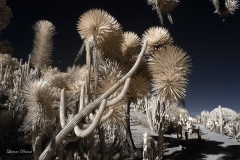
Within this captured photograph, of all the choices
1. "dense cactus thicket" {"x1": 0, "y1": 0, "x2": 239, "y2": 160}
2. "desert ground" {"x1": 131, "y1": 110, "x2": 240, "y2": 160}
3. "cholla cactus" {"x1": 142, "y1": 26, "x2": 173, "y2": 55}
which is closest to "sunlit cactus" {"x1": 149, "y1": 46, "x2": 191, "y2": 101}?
"dense cactus thicket" {"x1": 0, "y1": 0, "x2": 239, "y2": 160}

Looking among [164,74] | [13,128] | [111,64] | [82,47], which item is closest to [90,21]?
[82,47]

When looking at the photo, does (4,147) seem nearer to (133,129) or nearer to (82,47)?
(82,47)

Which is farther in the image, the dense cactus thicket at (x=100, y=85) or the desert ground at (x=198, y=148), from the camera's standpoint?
the desert ground at (x=198, y=148)

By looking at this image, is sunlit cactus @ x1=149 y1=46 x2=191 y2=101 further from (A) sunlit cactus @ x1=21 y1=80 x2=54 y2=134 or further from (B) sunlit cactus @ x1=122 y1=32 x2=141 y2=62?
(A) sunlit cactus @ x1=21 y1=80 x2=54 y2=134

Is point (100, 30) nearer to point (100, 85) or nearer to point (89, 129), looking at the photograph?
point (100, 85)

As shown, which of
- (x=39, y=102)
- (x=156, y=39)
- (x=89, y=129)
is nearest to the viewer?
(x=89, y=129)

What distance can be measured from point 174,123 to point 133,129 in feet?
13.4

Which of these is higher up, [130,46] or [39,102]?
[130,46]

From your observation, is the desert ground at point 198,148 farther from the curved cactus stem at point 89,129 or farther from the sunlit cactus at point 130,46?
the curved cactus stem at point 89,129

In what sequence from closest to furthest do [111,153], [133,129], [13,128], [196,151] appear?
1. [13,128]
2. [111,153]
3. [196,151]
4. [133,129]

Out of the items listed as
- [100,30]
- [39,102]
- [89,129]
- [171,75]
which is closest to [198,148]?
[171,75]

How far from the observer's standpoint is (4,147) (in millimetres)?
6301

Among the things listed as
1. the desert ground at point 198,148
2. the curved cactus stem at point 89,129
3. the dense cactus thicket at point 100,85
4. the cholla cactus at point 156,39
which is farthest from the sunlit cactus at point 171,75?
the curved cactus stem at point 89,129

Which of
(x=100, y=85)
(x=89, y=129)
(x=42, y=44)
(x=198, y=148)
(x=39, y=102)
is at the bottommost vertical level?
(x=198, y=148)
